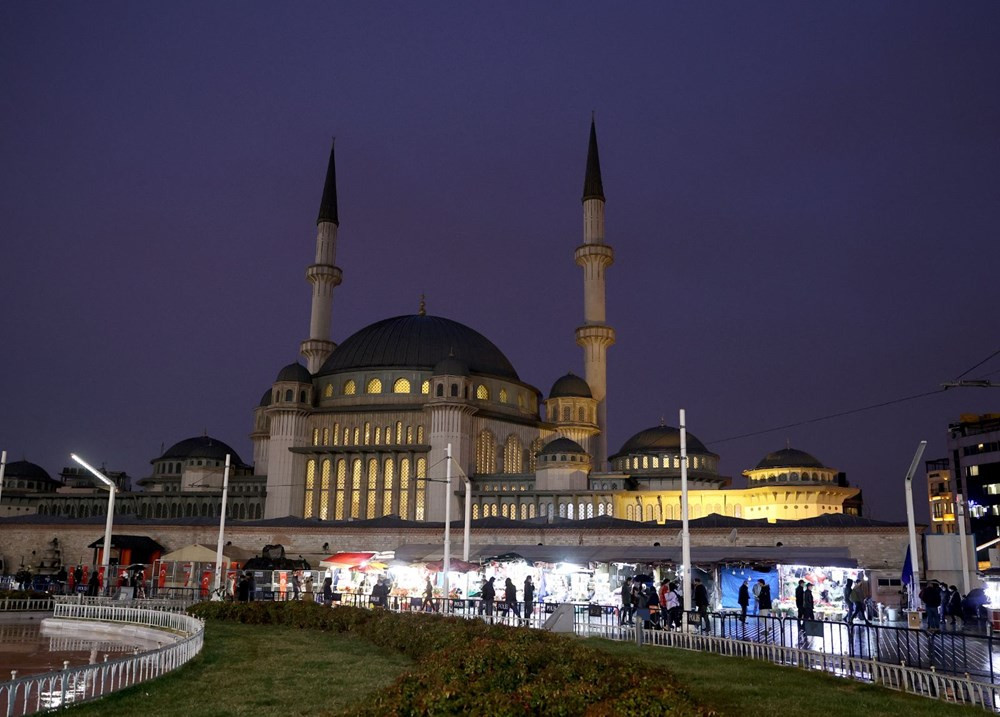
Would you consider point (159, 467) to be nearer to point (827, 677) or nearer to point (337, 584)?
point (337, 584)

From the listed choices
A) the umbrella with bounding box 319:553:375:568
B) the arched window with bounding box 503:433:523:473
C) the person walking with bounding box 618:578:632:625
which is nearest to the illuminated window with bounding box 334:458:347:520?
the arched window with bounding box 503:433:523:473

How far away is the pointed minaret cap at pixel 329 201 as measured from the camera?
82.8 metres

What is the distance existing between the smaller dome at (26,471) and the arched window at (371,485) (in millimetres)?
46996

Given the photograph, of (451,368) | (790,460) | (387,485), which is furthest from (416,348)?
(790,460)

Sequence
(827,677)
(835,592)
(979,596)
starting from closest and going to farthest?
(827,677) < (979,596) < (835,592)

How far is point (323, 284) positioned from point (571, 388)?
77.3ft

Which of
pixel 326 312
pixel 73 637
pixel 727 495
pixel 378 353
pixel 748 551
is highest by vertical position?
pixel 326 312

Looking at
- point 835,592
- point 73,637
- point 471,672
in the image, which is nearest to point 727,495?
point 835,592

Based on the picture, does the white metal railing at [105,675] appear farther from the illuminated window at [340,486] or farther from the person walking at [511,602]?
the illuminated window at [340,486]

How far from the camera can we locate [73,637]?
25.1 m

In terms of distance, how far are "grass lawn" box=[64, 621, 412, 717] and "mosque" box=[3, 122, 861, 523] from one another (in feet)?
133

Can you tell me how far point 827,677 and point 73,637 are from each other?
19.7m

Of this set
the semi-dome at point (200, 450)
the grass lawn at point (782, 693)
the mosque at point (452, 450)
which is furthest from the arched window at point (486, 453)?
the grass lawn at point (782, 693)

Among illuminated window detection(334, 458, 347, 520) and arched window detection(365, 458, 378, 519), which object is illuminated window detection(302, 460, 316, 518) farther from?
arched window detection(365, 458, 378, 519)
